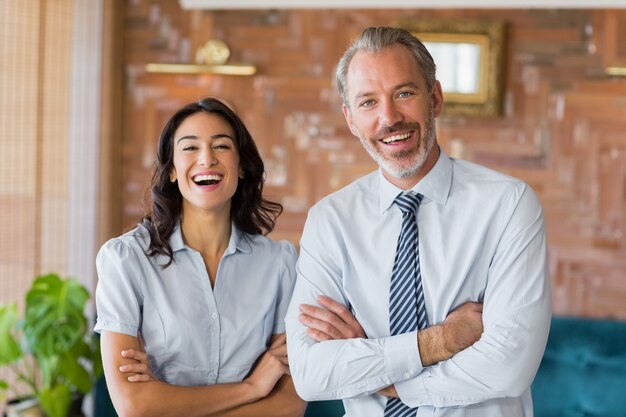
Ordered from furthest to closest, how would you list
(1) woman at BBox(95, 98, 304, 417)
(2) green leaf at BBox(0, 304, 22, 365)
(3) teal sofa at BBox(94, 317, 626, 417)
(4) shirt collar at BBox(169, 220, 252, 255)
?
(2) green leaf at BBox(0, 304, 22, 365) < (3) teal sofa at BBox(94, 317, 626, 417) < (4) shirt collar at BBox(169, 220, 252, 255) < (1) woman at BBox(95, 98, 304, 417)

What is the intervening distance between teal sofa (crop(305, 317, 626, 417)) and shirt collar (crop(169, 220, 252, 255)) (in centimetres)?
107

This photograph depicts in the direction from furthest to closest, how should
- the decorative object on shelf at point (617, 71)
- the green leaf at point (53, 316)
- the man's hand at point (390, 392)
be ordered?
the decorative object on shelf at point (617, 71), the green leaf at point (53, 316), the man's hand at point (390, 392)

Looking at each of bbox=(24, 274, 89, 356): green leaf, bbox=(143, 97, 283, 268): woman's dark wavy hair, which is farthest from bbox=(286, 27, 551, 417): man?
bbox=(24, 274, 89, 356): green leaf

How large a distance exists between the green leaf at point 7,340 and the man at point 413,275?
5.88 feet

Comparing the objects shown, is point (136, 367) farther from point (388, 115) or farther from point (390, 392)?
point (388, 115)

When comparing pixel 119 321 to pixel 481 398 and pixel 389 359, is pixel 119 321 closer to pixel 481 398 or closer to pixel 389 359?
pixel 389 359

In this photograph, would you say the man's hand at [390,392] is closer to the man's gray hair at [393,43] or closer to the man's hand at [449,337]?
the man's hand at [449,337]

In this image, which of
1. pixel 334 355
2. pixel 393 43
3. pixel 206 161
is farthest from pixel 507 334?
pixel 206 161

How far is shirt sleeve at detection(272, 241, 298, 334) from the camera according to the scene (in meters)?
2.26

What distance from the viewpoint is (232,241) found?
2242 millimetres

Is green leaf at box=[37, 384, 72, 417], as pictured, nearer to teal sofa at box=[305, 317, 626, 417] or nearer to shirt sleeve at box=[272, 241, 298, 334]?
teal sofa at box=[305, 317, 626, 417]

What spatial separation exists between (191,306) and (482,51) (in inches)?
101

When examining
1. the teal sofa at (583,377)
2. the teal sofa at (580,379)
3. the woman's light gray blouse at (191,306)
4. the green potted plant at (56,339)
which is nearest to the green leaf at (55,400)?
the green potted plant at (56,339)

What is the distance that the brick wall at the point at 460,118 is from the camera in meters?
4.17
